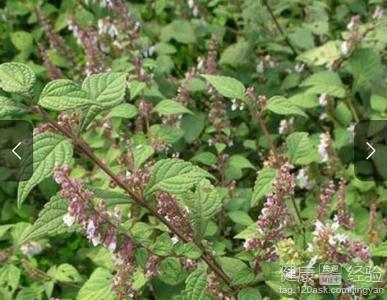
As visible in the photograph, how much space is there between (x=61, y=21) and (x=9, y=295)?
250 cm

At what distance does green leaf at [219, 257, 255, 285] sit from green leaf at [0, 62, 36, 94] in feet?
3.36

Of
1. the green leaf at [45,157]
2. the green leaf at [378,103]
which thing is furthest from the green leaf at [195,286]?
the green leaf at [378,103]

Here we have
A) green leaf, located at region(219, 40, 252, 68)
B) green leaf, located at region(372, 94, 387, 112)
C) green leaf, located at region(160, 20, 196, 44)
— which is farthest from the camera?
green leaf, located at region(160, 20, 196, 44)

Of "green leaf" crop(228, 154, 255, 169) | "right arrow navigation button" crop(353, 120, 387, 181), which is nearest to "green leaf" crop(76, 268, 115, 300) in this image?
"green leaf" crop(228, 154, 255, 169)

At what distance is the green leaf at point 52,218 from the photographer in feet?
6.07

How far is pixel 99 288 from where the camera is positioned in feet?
7.84

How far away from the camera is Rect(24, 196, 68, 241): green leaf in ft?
6.07

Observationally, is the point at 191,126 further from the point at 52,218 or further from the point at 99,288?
the point at 52,218

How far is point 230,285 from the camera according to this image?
2.24 meters

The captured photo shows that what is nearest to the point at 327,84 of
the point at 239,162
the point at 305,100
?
the point at 305,100

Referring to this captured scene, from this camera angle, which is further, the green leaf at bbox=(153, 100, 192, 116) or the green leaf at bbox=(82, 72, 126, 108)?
the green leaf at bbox=(153, 100, 192, 116)

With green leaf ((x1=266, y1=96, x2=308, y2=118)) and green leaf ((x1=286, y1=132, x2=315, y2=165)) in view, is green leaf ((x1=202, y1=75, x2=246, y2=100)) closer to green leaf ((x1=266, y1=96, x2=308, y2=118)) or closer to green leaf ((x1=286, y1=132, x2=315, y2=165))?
green leaf ((x1=266, y1=96, x2=308, y2=118))

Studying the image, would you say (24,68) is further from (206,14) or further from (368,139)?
(206,14)

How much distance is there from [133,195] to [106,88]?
338 mm
